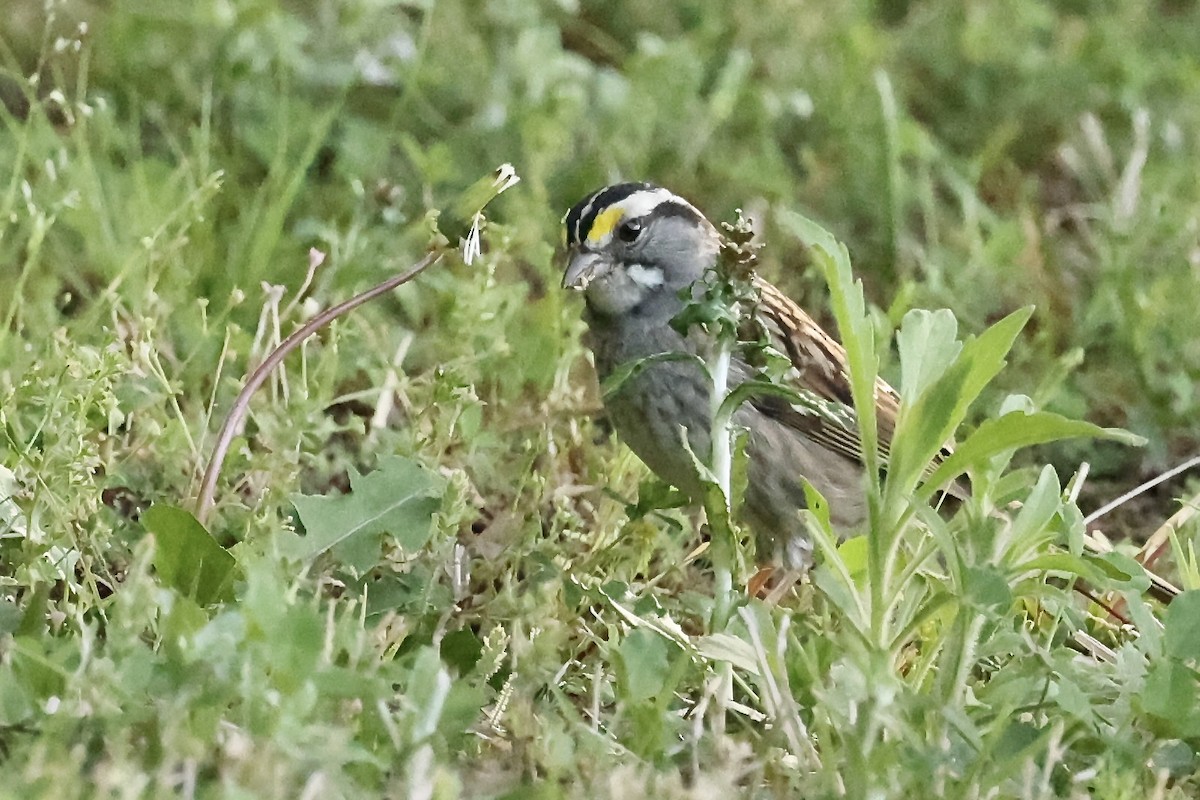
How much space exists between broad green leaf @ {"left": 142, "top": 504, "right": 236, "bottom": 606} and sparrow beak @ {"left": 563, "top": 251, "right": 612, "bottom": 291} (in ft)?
3.28

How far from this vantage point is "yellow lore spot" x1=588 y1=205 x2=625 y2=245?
2.92 m

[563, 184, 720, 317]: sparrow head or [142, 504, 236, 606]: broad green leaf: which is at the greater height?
[142, 504, 236, 606]: broad green leaf

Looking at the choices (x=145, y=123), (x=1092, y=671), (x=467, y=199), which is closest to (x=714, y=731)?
(x=1092, y=671)

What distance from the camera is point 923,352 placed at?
73.6 inches

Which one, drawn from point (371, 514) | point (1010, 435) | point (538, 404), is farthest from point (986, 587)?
point (538, 404)

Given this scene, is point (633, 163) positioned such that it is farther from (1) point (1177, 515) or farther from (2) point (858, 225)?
(1) point (1177, 515)

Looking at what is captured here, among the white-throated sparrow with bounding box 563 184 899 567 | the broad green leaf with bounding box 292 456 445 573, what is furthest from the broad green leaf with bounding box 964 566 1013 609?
the white-throated sparrow with bounding box 563 184 899 567

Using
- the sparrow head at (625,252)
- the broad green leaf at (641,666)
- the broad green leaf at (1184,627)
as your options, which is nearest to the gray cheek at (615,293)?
the sparrow head at (625,252)

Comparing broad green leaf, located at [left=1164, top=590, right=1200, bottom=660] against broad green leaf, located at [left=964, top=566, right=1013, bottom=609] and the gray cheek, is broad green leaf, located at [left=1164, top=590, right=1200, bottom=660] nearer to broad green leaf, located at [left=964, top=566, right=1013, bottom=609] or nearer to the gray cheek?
broad green leaf, located at [left=964, top=566, right=1013, bottom=609]

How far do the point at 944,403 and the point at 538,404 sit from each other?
1374mm

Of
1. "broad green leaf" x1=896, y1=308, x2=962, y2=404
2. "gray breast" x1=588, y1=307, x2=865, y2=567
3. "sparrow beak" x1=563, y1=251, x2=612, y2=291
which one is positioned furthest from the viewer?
"sparrow beak" x1=563, y1=251, x2=612, y2=291

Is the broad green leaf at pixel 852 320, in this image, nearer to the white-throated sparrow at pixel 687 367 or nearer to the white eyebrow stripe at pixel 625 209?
the white-throated sparrow at pixel 687 367

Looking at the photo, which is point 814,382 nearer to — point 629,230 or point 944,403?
point 629,230

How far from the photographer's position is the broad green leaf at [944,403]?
5.92ft
